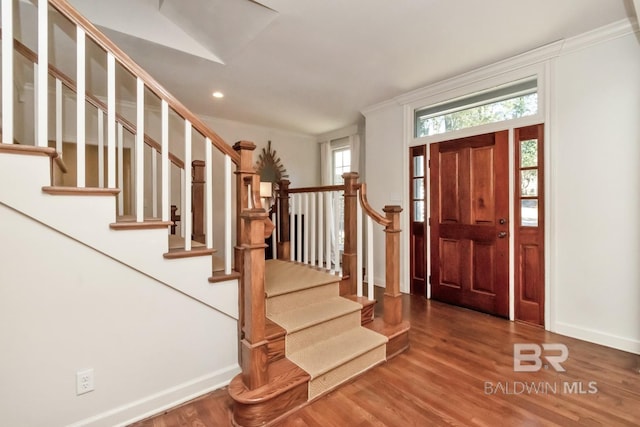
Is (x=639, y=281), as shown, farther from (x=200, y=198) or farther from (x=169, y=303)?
(x=200, y=198)

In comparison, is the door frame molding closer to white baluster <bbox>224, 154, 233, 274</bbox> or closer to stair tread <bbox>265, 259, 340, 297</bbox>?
stair tread <bbox>265, 259, 340, 297</bbox>

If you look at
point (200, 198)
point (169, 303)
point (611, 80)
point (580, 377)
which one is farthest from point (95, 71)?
point (580, 377)

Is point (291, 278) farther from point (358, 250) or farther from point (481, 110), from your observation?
point (481, 110)

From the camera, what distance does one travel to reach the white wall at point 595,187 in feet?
7.88

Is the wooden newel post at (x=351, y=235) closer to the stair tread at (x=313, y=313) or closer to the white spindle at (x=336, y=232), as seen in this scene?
the white spindle at (x=336, y=232)

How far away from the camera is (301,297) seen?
8.01ft

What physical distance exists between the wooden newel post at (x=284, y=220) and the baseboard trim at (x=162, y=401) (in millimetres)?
1705

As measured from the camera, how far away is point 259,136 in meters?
5.37

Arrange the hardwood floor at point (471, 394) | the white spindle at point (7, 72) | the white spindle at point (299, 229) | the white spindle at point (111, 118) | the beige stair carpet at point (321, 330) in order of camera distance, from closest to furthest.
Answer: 1. the white spindle at point (7, 72)
2. the white spindle at point (111, 118)
3. the hardwood floor at point (471, 394)
4. the beige stair carpet at point (321, 330)
5. the white spindle at point (299, 229)

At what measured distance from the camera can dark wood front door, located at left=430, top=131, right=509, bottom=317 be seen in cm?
312

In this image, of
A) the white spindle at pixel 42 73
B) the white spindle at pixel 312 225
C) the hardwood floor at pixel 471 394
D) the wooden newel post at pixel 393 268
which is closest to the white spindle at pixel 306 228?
the white spindle at pixel 312 225

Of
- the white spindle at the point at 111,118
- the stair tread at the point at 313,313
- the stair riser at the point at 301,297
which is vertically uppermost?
the white spindle at the point at 111,118

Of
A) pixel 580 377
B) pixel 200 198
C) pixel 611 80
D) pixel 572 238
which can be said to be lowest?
pixel 580 377

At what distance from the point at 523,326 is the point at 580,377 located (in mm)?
878
